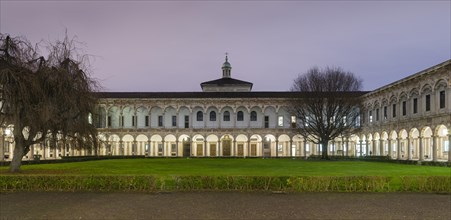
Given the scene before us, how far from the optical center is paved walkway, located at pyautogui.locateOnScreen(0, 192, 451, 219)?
12648 mm

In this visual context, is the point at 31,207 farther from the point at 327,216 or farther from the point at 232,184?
the point at 327,216

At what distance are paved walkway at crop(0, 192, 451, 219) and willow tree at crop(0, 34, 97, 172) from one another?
4852mm

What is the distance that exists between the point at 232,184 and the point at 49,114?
8.62m

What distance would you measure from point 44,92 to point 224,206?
36.7 ft

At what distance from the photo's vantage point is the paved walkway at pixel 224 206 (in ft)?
41.5

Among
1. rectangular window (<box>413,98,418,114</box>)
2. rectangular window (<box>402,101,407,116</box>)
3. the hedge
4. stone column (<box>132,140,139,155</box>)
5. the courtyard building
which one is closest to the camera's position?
the hedge

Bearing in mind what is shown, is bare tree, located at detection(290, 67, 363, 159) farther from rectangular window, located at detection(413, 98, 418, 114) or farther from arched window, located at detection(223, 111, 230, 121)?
arched window, located at detection(223, 111, 230, 121)

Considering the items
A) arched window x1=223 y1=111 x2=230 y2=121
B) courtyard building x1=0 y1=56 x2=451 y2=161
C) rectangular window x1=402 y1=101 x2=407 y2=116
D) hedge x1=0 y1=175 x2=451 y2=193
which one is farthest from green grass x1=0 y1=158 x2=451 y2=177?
arched window x1=223 y1=111 x2=230 y2=121

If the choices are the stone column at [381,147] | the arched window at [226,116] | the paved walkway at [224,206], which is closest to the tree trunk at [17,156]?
the paved walkway at [224,206]

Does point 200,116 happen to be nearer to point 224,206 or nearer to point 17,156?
point 17,156

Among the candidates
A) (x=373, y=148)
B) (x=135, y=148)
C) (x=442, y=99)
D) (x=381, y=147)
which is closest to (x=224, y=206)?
(x=442, y=99)

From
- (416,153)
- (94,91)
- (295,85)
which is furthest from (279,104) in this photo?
(94,91)

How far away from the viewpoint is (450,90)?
120ft

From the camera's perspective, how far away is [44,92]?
68.6ft
